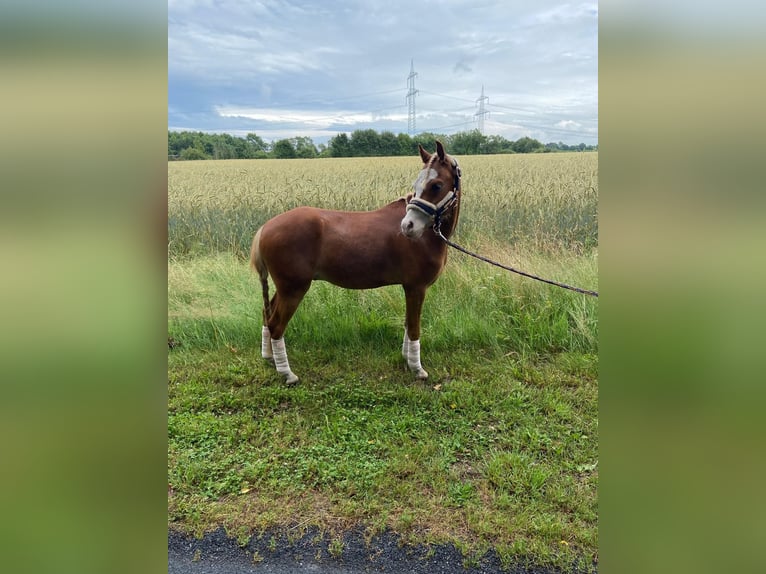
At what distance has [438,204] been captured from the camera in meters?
3.65

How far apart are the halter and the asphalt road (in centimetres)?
230

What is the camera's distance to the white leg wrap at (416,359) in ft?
13.6

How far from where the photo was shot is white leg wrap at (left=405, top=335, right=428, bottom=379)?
13.6 ft

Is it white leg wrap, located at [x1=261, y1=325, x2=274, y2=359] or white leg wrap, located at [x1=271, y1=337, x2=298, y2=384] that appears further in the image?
white leg wrap, located at [x1=261, y1=325, x2=274, y2=359]

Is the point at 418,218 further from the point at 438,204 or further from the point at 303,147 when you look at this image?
the point at 303,147

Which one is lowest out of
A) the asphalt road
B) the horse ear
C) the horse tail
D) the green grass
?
the asphalt road

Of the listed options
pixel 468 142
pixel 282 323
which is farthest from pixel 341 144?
pixel 282 323

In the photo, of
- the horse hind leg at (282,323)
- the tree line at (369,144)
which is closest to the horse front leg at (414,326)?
the horse hind leg at (282,323)

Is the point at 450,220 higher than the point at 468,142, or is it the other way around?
the point at 468,142

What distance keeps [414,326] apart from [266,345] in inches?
58.9

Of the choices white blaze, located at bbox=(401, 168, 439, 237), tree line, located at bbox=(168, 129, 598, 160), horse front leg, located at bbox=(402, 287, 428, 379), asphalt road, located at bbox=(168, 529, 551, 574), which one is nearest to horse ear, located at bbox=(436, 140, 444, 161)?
white blaze, located at bbox=(401, 168, 439, 237)

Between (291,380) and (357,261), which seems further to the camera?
(291,380)

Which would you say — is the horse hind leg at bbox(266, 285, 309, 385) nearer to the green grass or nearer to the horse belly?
the green grass
